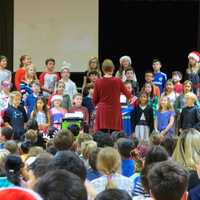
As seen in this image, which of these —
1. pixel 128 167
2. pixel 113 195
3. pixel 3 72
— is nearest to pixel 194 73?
pixel 3 72

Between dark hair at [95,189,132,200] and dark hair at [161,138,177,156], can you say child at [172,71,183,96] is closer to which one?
dark hair at [161,138,177,156]

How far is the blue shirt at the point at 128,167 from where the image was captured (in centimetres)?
550

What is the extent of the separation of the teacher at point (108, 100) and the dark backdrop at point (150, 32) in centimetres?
789

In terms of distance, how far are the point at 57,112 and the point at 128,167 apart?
200 inches

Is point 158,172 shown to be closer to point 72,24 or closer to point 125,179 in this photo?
point 125,179

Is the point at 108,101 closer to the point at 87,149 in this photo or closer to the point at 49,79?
the point at 49,79

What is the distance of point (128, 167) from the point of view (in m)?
5.54

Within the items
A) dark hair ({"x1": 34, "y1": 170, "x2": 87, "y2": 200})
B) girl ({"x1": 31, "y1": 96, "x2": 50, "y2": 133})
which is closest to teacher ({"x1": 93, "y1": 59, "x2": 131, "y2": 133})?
girl ({"x1": 31, "y1": 96, "x2": 50, "y2": 133})

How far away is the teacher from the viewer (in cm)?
895

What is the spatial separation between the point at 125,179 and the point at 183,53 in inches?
521

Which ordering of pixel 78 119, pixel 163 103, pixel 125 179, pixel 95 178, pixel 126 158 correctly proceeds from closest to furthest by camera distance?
1. pixel 125 179
2. pixel 95 178
3. pixel 126 158
4. pixel 78 119
5. pixel 163 103

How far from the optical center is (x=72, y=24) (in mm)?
15305

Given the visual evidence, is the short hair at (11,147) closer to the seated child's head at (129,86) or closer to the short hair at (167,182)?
the short hair at (167,182)

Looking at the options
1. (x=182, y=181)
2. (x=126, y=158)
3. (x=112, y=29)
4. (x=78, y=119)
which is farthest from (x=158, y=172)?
(x=112, y=29)
